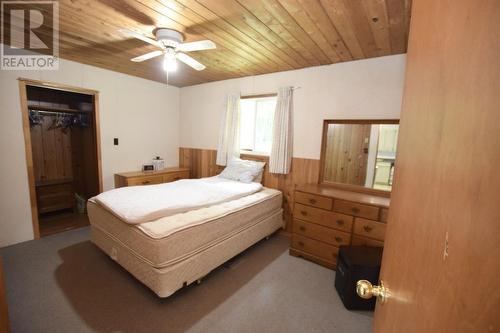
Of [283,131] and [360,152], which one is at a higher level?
[283,131]

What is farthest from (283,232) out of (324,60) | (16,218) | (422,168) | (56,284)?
(16,218)

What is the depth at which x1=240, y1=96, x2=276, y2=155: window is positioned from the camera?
3.35 m

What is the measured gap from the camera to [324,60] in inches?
99.5

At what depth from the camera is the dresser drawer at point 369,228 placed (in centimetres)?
199

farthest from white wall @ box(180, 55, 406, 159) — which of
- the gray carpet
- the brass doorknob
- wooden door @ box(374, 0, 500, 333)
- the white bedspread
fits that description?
the brass doorknob

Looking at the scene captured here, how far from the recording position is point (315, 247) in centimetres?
239

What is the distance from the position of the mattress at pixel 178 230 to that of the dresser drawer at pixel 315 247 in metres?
0.54

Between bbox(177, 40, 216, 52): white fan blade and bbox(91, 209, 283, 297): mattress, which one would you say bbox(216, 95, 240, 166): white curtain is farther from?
bbox(177, 40, 216, 52): white fan blade

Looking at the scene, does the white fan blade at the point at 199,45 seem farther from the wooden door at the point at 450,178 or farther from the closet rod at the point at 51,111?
the closet rod at the point at 51,111

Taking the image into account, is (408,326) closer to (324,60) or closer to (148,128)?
(324,60)

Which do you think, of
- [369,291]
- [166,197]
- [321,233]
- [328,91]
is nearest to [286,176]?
[321,233]

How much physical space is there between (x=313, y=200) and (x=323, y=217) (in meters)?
0.20

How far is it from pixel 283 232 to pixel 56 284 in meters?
2.53

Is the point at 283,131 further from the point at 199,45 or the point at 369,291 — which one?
the point at 369,291
